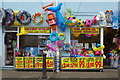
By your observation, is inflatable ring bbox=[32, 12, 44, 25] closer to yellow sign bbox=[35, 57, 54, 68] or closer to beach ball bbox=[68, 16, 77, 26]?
beach ball bbox=[68, 16, 77, 26]

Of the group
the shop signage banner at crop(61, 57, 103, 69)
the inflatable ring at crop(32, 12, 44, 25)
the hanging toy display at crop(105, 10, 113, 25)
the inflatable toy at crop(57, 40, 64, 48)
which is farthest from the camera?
the inflatable ring at crop(32, 12, 44, 25)

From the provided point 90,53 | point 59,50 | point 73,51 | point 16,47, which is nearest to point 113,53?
point 90,53

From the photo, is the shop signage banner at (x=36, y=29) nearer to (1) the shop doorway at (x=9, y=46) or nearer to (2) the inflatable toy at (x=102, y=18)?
(1) the shop doorway at (x=9, y=46)

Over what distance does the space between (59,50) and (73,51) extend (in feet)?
2.90

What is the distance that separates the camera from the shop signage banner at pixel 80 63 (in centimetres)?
911

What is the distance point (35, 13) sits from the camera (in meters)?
9.69

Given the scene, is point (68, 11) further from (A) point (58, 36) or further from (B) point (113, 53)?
(B) point (113, 53)

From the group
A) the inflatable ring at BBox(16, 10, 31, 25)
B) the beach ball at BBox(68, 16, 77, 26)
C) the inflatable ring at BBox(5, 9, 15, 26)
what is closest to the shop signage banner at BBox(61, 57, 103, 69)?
the beach ball at BBox(68, 16, 77, 26)

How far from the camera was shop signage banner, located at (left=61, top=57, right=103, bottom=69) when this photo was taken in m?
9.11

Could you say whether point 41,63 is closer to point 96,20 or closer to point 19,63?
point 19,63

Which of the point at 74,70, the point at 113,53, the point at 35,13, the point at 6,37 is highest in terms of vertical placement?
the point at 35,13

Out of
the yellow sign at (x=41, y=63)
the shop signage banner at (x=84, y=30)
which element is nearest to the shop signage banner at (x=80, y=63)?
the yellow sign at (x=41, y=63)

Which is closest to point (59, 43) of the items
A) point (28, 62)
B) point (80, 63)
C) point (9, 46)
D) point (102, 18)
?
point (80, 63)

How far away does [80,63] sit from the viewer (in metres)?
9.12
